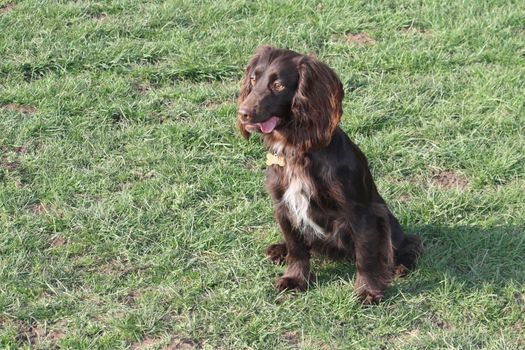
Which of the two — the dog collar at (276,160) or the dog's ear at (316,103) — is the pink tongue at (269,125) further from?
the dog collar at (276,160)

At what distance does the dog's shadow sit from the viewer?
13.0 ft

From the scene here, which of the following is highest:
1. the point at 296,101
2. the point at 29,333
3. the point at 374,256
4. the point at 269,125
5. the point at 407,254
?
the point at 296,101

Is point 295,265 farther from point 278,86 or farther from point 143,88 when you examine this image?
point 143,88

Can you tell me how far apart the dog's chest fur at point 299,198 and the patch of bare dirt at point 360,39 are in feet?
8.67

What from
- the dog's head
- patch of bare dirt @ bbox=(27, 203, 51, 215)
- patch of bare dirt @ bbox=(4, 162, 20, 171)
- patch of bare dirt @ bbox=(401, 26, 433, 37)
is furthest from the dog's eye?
patch of bare dirt @ bbox=(401, 26, 433, 37)

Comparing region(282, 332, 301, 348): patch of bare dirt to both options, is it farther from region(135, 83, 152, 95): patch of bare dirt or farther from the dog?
region(135, 83, 152, 95): patch of bare dirt

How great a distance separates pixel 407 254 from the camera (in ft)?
13.2

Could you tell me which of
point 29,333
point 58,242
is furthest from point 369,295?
point 58,242

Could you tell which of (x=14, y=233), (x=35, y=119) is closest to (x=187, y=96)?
(x=35, y=119)

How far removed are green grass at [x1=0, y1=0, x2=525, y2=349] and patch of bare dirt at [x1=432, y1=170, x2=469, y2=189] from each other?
2cm

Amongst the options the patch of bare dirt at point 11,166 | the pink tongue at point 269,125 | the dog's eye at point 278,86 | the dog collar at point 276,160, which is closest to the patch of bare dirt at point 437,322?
the dog collar at point 276,160

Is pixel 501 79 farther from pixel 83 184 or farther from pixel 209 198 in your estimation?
pixel 83 184

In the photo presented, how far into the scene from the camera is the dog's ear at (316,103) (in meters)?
3.36

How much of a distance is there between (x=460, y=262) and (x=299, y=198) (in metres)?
1.04
